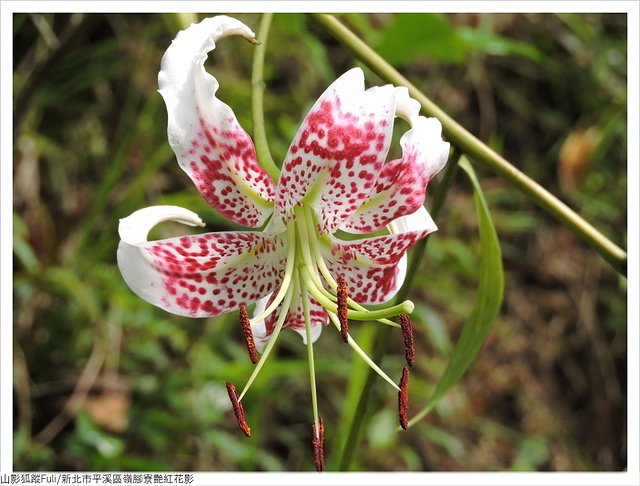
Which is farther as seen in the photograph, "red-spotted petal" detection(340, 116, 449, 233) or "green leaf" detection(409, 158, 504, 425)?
"green leaf" detection(409, 158, 504, 425)

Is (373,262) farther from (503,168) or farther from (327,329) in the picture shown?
(327,329)

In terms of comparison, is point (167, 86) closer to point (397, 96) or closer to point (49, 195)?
point (397, 96)

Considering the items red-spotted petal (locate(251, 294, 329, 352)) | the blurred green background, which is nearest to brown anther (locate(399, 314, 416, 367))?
red-spotted petal (locate(251, 294, 329, 352))

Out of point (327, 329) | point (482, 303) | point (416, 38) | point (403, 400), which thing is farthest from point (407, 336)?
point (327, 329)

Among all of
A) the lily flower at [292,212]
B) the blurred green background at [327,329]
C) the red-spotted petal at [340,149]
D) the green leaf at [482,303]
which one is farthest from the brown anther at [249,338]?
the blurred green background at [327,329]

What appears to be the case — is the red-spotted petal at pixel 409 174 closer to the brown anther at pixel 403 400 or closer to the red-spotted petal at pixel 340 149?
the red-spotted petal at pixel 340 149

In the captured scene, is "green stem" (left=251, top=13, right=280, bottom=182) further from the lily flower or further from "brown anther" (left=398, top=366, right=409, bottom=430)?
"brown anther" (left=398, top=366, right=409, bottom=430)

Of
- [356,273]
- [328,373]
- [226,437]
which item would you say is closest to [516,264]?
[328,373]
